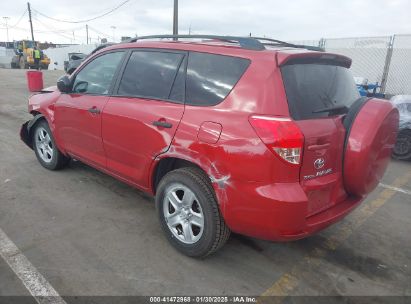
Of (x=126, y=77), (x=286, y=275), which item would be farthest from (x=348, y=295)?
(x=126, y=77)

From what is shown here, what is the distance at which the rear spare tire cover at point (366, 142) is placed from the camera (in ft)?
8.96

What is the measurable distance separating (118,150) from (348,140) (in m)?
2.15

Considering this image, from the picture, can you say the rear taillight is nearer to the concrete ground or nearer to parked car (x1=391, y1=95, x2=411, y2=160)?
the concrete ground

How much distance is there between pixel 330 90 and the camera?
293cm

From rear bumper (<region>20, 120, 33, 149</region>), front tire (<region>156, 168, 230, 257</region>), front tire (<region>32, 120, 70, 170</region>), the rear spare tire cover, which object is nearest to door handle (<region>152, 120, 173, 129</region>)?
front tire (<region>156, 168, 230, 257</region>)

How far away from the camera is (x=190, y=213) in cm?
301

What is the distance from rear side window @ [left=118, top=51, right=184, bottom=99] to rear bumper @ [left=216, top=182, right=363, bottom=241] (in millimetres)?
1088

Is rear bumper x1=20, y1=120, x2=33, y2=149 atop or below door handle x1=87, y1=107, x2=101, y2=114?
below

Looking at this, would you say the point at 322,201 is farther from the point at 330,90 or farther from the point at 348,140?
the point at 330,90

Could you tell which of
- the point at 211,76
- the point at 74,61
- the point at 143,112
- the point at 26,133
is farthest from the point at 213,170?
the point at 74,61

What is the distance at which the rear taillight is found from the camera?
2.43 metres

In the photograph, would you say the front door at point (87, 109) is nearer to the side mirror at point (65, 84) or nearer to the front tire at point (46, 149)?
the side mirror at point (65, 84)

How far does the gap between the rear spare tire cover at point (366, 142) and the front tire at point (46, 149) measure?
3637 mm

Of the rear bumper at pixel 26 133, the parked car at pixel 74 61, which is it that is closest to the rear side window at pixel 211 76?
the rear bumper at pixel 26 133
